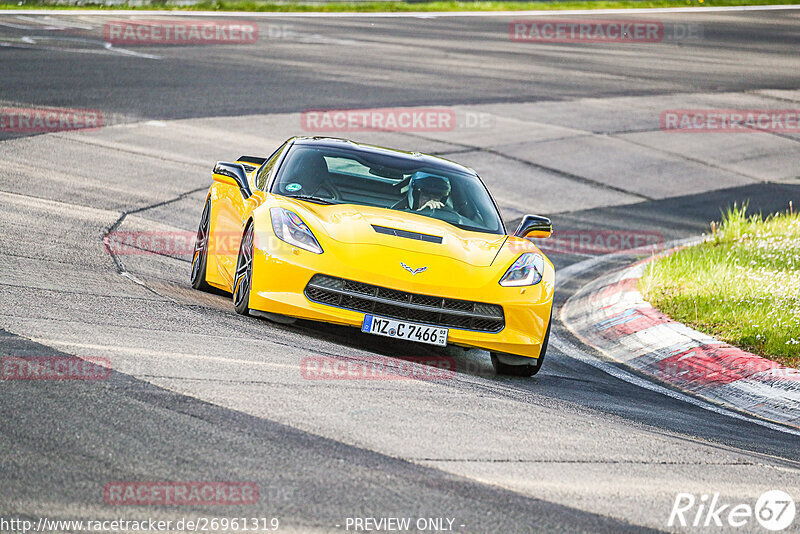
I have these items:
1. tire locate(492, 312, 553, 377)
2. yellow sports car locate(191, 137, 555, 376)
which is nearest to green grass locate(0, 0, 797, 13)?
yellow sports car locate(191, 137, 555, 376)

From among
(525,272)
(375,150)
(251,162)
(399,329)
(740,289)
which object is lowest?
(740,289)

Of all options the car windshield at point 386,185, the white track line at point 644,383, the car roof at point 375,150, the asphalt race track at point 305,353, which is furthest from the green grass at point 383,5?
the white track line at point 644,383

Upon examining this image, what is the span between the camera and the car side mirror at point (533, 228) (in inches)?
343

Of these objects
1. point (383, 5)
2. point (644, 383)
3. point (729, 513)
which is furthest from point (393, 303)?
point (383, 5)

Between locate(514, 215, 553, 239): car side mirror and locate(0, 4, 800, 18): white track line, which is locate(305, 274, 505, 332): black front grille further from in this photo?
locate(0, 4, 800, 18): white track line

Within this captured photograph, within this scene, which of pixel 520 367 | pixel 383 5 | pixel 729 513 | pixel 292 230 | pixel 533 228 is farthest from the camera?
pixel 383 5

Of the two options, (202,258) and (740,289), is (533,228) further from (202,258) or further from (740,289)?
(202,258)

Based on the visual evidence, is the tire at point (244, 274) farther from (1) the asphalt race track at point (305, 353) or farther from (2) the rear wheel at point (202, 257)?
(2) the rear wheel at point (202, 257)

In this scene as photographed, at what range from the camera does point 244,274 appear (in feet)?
26.2

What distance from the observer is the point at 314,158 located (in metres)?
9.05

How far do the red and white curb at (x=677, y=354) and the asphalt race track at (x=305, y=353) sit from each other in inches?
11.9

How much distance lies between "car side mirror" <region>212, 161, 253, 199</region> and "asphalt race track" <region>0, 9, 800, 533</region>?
3.09 feet

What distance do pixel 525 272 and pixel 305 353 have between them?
193 cm

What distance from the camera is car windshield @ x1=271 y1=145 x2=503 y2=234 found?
8.69 meters
